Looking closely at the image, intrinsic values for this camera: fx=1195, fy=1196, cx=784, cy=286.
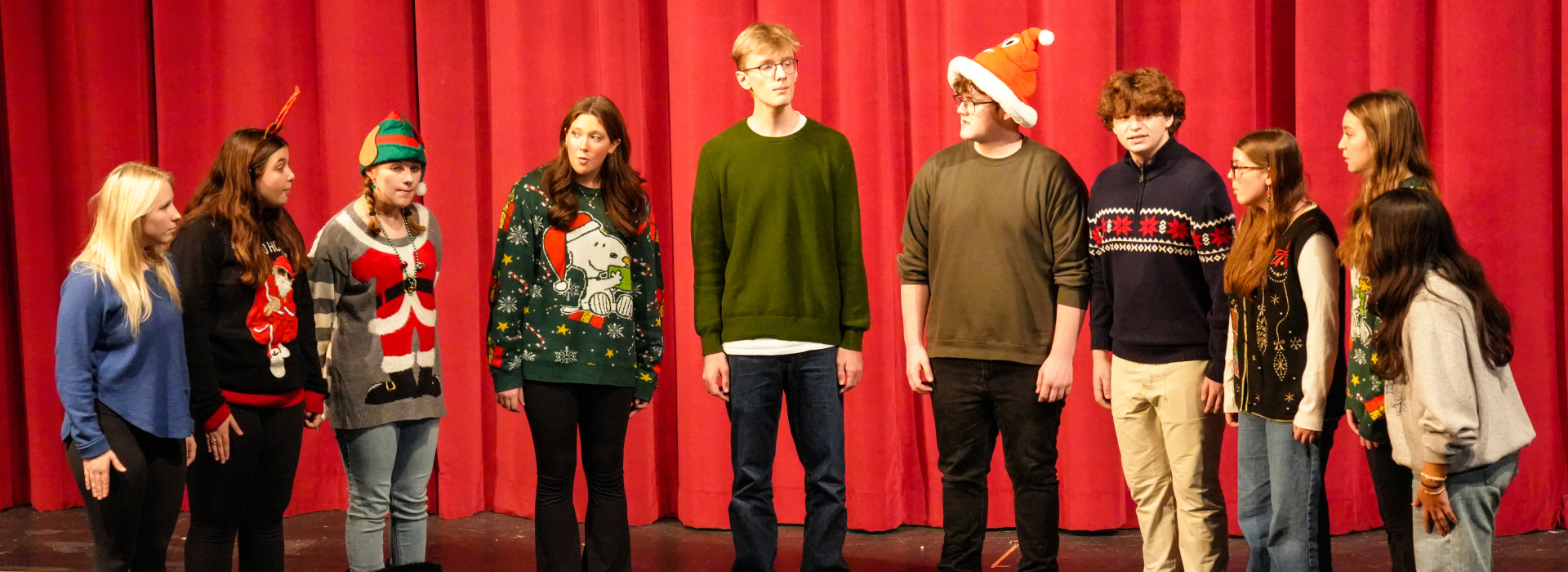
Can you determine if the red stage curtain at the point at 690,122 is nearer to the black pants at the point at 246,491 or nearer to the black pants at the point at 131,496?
the black pants at the point at 246,491

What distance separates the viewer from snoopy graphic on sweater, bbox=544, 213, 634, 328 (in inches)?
110

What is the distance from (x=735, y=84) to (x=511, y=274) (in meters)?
1.34

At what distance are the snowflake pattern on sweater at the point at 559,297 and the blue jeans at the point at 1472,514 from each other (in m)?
1.74

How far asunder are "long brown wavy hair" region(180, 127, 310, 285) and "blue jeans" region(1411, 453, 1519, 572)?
2477 mm

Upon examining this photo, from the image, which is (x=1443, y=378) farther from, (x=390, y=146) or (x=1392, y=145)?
(x=390, y=146)

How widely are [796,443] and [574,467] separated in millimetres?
538

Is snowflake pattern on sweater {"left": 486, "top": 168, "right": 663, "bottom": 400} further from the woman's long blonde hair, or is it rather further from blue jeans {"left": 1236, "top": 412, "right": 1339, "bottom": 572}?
blue jeans {"left": 1236, "top": 412, "right": 1339, "bottom": 572}

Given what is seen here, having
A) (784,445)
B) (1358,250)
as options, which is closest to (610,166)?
(784,445)

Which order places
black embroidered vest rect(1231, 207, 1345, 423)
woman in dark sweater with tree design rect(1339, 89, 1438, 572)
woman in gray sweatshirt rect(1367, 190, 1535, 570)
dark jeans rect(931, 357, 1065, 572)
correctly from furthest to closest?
dark jeans rect(931, 357, 1065, 572), black embroidered vest rect(1231, 207, 1345, 423), woman in dark sweater with tree design rect(1339, 89, 1438, 572), woman in gray sweatshirt rect(1367, 190, 1535, 570)

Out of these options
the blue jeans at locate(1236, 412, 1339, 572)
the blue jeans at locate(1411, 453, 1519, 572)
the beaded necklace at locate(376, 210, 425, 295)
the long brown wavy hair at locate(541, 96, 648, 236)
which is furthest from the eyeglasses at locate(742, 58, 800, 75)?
the blue jeans at locate(1411, 453, 1519, 572)

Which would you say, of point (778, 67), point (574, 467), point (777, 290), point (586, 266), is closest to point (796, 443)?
point (777, 290)

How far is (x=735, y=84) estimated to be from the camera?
386 centimetres

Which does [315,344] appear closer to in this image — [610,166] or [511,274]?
[511,274]

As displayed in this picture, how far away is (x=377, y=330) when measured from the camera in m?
2.82
